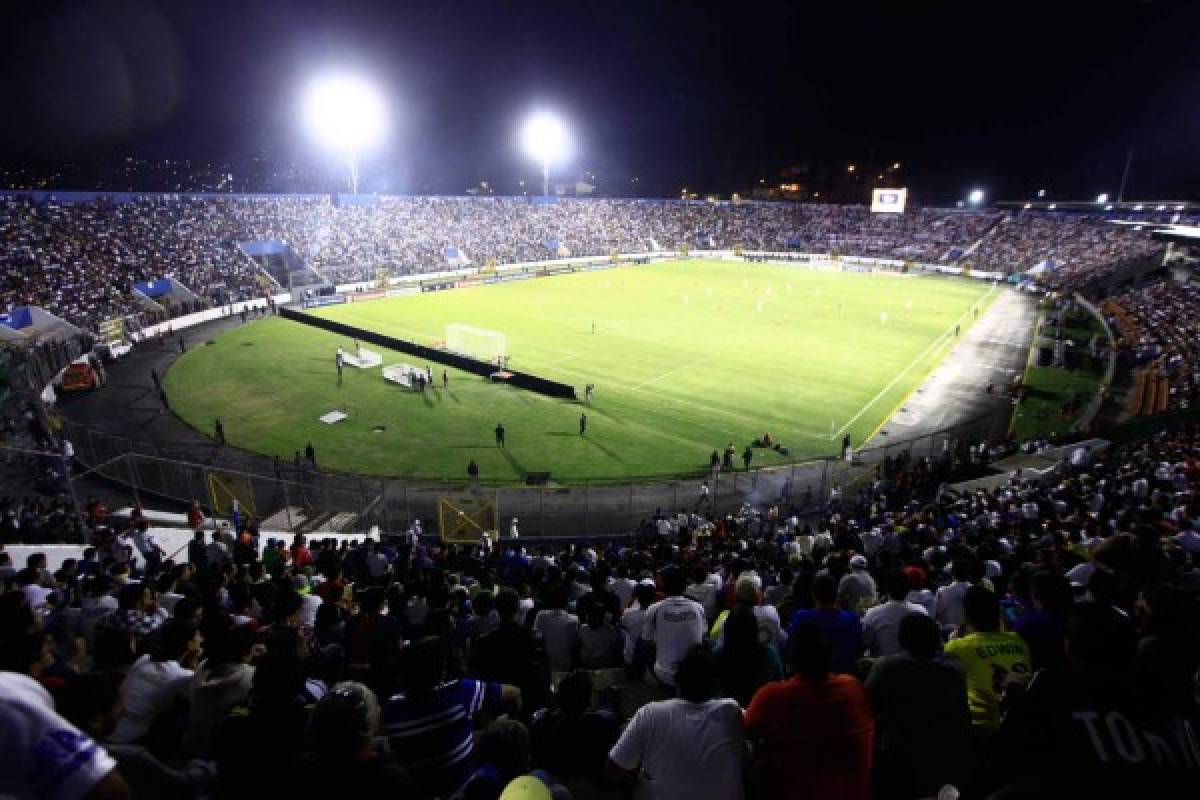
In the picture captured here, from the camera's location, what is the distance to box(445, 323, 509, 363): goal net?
4275 centimetres

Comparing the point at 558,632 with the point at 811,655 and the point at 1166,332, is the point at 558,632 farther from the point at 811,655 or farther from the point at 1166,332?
the point at 1166,332

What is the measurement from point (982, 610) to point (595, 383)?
3404 cm

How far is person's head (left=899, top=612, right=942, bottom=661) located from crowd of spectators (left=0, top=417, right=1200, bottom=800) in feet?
0.06

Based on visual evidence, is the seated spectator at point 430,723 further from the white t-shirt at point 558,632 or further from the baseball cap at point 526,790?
the white t-shirt at point 558,632

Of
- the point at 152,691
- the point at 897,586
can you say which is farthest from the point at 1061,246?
the point at 152,691

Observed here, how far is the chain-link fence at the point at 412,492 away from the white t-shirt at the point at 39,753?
739 inches

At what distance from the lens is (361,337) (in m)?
47.9

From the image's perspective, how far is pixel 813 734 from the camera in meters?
3.94

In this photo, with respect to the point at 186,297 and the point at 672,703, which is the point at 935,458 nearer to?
the point at 672,703

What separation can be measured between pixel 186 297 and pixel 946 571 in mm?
62655

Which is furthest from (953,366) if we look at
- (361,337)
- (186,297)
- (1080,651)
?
(186,297)

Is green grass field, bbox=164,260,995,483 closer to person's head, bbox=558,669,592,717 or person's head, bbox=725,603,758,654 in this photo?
person's head, bbox=725,603,758,654

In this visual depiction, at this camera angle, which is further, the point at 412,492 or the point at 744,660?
the point at 412,492

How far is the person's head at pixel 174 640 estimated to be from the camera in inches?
222
